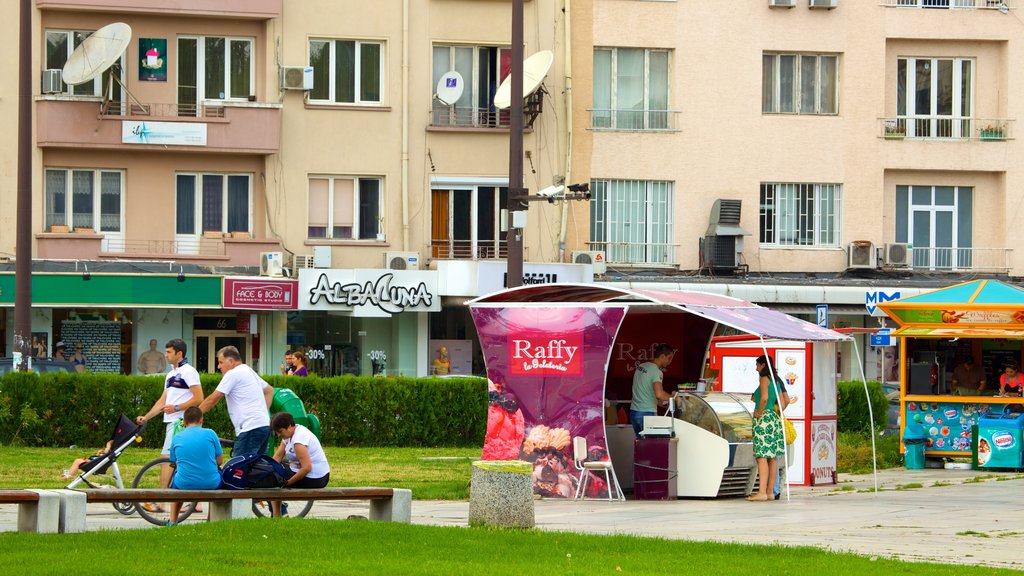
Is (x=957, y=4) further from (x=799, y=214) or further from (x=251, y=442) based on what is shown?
(x=251, y=442)

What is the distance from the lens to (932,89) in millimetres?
42312

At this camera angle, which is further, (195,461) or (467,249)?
(467,249)

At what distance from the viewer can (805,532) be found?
635 inches

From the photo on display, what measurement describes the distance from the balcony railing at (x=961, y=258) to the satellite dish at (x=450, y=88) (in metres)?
12.5

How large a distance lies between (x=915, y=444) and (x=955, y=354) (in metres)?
1.75

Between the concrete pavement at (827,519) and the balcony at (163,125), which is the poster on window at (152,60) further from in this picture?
the concrete pavement at (827,519)

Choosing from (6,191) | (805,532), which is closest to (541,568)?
(805,532)

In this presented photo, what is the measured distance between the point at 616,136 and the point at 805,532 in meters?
25.3

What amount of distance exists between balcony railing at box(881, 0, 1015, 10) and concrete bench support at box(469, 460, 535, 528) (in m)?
29.8

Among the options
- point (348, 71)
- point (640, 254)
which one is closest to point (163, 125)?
point (348, 71)

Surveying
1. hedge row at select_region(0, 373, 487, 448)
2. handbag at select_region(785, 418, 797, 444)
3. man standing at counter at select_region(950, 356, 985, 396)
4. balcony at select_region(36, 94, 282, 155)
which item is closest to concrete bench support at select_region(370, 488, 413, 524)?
handbag at select_region(785, 418, 797, 444)

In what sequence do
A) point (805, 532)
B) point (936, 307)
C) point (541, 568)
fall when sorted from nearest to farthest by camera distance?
point (541, 568) < point (805, 532) < point (936, 307)

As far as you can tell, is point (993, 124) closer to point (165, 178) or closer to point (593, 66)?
point (593, 66)

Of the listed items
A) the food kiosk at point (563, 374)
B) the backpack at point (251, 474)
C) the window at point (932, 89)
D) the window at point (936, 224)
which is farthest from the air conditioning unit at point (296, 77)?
the backpack at point (251, 474)
